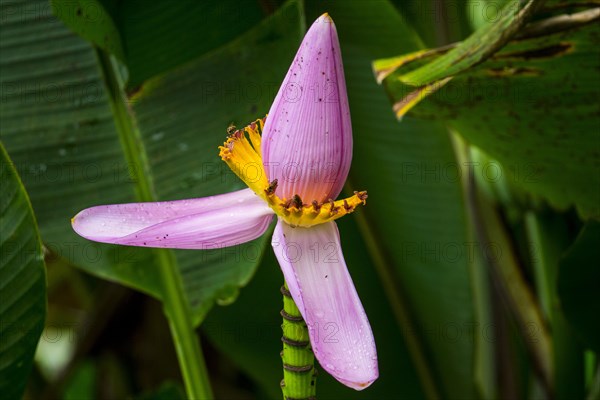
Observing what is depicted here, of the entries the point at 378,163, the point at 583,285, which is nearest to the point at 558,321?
the point at 583,285

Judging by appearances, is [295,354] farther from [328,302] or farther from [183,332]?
[183,332]

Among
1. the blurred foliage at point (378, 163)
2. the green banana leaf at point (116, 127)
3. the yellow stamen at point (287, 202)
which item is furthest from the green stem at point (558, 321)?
the yellow stamen at point (287, 202)

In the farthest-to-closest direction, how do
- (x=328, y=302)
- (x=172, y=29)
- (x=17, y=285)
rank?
(x=172, y=29), (x=17, y=285), (x=328, y=302)

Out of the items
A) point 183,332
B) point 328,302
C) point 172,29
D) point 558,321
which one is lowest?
point 558,321

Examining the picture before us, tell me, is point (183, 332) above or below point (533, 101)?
below

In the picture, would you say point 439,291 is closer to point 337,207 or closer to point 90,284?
point 337,207

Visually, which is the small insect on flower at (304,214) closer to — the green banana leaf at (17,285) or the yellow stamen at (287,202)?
the yellow stamen at (287,202)

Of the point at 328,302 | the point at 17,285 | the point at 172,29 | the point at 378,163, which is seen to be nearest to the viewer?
the point at 328,302
